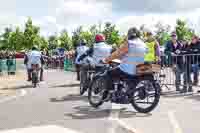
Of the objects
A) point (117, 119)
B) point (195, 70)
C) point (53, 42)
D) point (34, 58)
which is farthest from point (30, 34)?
point (117, 119)

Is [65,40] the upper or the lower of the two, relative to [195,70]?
upper

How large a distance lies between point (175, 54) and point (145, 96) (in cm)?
439

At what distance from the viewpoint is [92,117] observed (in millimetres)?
9609

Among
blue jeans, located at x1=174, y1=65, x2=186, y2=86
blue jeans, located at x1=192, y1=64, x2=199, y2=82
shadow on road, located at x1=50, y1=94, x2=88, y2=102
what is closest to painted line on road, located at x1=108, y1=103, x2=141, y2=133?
shadow on road, located at x1=50, y1=94, x2=88, y2=102

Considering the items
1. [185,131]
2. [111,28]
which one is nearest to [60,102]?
[185,131]

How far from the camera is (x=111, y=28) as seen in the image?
74188mm

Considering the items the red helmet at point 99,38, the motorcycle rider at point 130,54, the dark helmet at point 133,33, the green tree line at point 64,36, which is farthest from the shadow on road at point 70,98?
the green tree line at point 64,36

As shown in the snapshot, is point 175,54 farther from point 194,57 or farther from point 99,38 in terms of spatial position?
point 99,38

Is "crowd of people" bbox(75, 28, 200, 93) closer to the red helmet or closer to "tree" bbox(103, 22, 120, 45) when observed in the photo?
the red helmet

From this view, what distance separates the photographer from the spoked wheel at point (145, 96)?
10117mm

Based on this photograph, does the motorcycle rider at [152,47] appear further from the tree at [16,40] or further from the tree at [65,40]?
the tree at [16,40]

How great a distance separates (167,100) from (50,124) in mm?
4307

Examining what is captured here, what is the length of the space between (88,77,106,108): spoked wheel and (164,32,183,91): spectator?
3929mm

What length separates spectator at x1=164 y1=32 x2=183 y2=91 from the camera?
1423 centimetres
